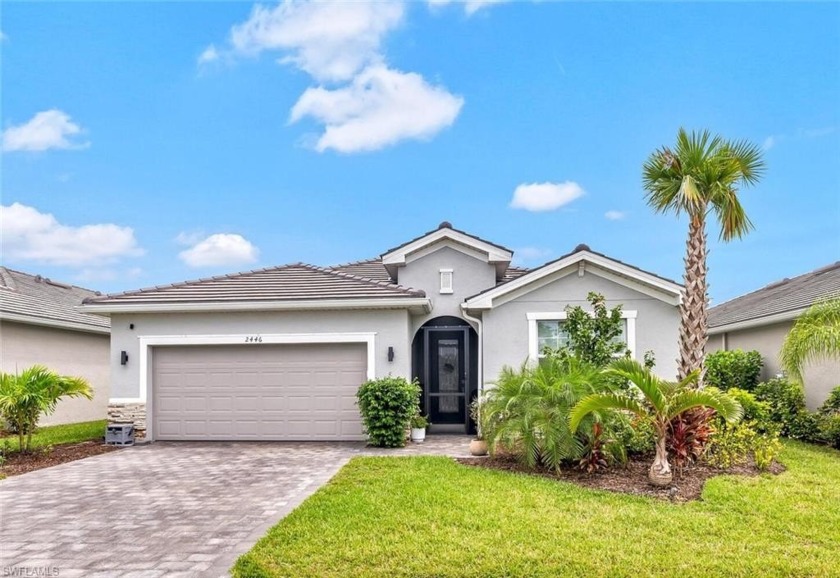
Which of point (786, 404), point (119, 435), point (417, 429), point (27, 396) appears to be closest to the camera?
point (27, 396)

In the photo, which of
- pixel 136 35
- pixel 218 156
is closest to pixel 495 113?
pixel 218 156

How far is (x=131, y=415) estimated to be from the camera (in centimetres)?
1255

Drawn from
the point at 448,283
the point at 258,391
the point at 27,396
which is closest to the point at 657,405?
the point at 448,283

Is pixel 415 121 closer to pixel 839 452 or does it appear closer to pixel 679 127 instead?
pixel 679 127

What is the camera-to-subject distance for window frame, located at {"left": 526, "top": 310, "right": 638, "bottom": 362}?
41.1ft

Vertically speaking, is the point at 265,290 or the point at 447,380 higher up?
the point at 265,290

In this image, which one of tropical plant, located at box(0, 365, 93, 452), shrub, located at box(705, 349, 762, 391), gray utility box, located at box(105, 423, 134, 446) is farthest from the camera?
shrub, located at box(705, 349, 762, 391)

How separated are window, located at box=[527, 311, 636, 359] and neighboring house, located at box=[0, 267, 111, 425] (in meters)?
11.5

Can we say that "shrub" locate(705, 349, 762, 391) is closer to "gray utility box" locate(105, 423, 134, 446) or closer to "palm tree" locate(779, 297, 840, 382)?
"palm tree" locate(779, 297, 840, 382)

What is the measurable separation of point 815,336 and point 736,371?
19.2 ft

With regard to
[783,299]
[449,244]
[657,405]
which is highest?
[449,244]

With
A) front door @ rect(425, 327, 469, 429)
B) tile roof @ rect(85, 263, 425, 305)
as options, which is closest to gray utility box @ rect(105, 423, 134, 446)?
tile roof @ rect(85, 263, 425, 305)

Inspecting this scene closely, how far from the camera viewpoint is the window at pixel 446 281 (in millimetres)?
14188

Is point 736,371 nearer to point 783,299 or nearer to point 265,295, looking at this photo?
point 783,299
